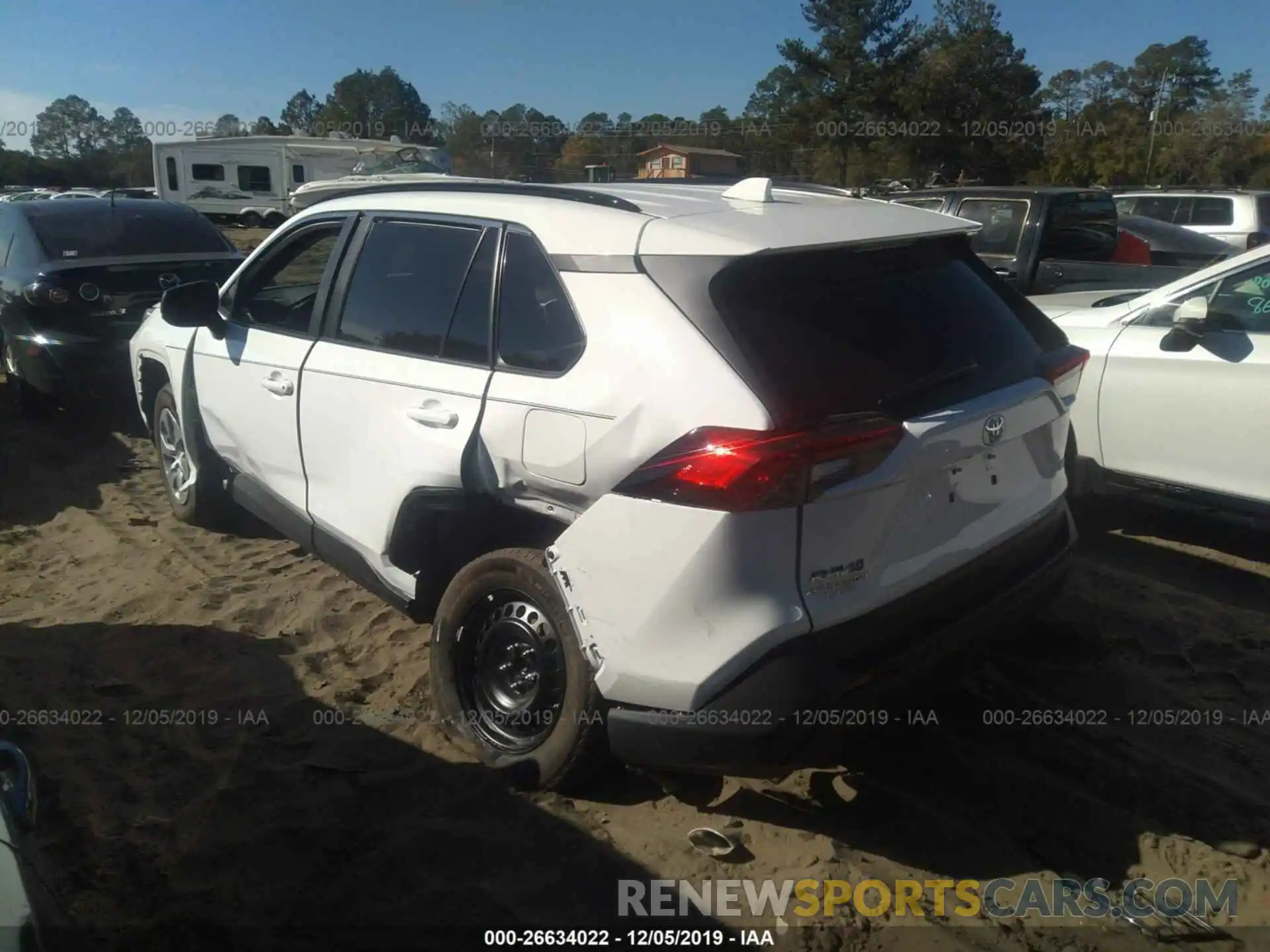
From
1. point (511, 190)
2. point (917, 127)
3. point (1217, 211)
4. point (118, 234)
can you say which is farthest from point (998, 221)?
point (917, 127)

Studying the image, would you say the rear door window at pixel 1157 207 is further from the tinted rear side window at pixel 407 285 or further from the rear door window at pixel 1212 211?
the tinted rear side window at pixel 407 285

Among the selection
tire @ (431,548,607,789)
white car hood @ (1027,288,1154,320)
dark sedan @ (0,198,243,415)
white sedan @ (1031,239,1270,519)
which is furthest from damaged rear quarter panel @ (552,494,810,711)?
dark sedan @ (0,198,243,415)

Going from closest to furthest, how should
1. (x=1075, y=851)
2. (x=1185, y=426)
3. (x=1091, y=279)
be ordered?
1. (x=1075, y=851)
2. (x=1185, y=426)
3. (x=1091, y=279)

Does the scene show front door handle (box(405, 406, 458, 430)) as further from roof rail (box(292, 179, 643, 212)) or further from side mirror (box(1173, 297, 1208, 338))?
side mirror (box(1173, 297, 1208, 338))

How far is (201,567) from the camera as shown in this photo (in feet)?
16.6

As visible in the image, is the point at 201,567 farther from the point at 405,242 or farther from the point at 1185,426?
the point at 1185,426

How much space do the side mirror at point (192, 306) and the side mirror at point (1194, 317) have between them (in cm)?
451

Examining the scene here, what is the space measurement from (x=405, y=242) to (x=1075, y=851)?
298 cm

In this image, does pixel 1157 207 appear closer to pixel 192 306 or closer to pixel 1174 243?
pixel 1174 243

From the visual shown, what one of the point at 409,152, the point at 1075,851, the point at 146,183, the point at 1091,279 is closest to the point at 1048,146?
the point at 409,152

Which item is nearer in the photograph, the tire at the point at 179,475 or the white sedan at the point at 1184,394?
the white sedan at the point at 1184,394

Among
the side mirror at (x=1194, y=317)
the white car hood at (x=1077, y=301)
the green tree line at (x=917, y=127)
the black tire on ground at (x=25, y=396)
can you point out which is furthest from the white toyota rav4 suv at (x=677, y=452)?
the green tree line at (x=917, y=127)

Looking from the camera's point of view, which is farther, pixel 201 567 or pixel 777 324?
pixel 201 567

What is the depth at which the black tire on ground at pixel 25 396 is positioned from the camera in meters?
7.52
